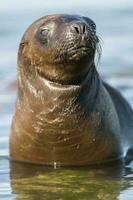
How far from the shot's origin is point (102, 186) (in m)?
9.02

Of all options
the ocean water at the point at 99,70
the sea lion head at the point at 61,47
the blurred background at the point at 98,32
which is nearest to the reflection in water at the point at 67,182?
the ocean water at the point at 99,70

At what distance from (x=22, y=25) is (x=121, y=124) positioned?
779 centimetres

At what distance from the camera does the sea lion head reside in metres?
9.17

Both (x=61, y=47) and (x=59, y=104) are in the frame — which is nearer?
(x=61, y=47)

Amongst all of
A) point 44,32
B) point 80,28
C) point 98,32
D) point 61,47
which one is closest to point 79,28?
point 80,28

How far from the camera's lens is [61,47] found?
364 inches

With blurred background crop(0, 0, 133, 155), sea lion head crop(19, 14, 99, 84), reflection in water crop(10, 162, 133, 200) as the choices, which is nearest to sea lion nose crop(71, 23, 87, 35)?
sea lion head crop(19, 14, 99, 84)

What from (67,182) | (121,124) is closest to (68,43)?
(67,182)

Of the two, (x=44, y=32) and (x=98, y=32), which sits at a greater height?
(x=44, y=32)

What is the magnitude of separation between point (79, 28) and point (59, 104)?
78 cm

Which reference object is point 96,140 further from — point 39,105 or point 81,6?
point 81,6

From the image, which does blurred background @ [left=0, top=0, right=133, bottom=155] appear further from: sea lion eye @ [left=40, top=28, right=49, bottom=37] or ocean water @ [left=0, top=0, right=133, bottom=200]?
sea lion eye @ [left=40, top=28, right=49, bottom=37]

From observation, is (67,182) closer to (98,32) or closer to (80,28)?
(80,28)

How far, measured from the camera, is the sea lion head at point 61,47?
917cm
